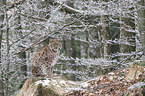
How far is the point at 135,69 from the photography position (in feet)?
10.9

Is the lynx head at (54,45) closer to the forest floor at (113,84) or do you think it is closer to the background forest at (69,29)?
the background forest at (69,29)

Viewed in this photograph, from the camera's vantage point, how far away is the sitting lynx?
416 cm

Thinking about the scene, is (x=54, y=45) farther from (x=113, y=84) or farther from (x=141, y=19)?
(x=141, y=19)

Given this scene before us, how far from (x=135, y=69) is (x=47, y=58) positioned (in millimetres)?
2016

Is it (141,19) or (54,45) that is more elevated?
(141,19)

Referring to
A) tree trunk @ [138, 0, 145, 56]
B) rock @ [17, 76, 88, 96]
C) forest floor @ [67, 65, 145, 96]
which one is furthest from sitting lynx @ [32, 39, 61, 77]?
tree trunk @ [138, 0, 145, 56]

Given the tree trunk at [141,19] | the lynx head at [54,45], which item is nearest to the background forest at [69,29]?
the tree trunk at [141,19]

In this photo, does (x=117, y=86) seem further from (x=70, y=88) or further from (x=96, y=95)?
(x=70, y=88)

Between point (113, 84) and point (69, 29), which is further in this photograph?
point (69, 29)

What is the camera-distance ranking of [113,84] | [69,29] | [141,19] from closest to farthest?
[141,19], [113,84], [69,29]

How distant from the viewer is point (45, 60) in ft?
13.7

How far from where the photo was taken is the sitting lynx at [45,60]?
4.16 m

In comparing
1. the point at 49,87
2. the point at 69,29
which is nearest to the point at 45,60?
the point at 49,87

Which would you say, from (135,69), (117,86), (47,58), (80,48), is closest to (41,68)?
(47,58)
